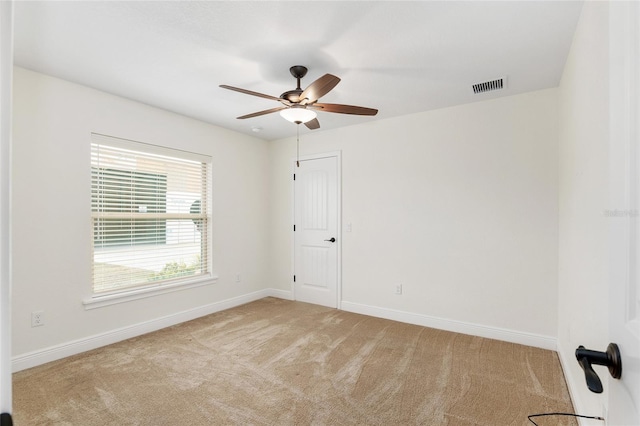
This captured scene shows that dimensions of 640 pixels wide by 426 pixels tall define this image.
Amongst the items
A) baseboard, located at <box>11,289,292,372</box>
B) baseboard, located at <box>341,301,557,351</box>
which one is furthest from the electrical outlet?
baseboard, located at <box>341,301,557,351</box>

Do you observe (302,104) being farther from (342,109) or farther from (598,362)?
(598,362)

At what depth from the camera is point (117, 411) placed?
2037 mm

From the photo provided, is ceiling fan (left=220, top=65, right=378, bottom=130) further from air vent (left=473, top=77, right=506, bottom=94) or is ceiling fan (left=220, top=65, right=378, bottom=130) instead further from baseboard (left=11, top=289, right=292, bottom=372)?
baseboard (left=11, top=289, right=292, bottom=372)

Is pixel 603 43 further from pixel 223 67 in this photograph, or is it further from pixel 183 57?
pixel 183 57

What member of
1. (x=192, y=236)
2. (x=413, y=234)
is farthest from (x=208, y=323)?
(x=413, y=234)

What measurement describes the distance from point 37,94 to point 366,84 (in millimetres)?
2948

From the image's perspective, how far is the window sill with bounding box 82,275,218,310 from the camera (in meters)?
3.00

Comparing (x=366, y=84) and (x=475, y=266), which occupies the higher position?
(x=366, y=84)

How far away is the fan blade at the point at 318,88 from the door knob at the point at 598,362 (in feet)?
6.03

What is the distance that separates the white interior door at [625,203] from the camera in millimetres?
555

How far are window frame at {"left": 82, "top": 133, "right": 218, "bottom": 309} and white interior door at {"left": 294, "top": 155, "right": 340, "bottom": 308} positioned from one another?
131 centimetres

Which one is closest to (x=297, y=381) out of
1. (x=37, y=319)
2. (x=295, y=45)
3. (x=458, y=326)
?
(x=458, y=326)

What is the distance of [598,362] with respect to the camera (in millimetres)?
651

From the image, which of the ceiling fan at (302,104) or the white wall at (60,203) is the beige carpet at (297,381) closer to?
the white wall at (60,203)
